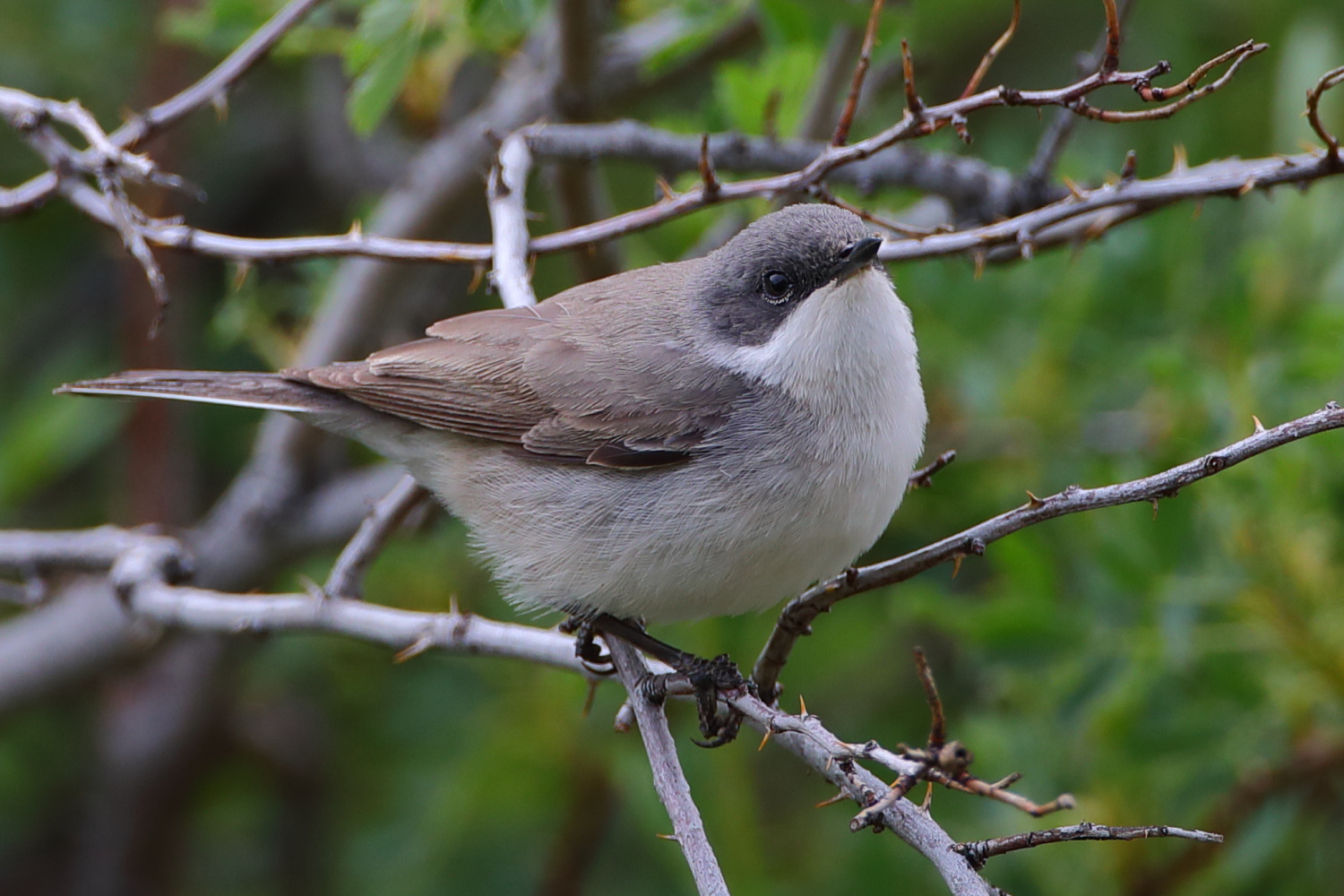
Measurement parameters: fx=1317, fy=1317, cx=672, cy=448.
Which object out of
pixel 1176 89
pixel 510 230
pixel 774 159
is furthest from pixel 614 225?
pixel 1176 89

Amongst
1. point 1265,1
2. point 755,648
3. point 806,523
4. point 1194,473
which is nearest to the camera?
point 1194,473

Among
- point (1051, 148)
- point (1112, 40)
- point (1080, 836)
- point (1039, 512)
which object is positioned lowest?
point (1080, 836)

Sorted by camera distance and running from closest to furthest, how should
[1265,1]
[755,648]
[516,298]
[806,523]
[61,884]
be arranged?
[806,523] → [516,298] → [755,648] → [1265,1] → [61,884]

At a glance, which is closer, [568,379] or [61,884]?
[568,379]

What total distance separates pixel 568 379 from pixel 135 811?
295 cm

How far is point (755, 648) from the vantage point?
4.17 meters

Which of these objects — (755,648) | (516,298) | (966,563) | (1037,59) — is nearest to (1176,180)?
(516,298)

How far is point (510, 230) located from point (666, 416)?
633 millimetres

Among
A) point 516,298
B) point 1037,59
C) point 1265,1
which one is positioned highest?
point 1037,59

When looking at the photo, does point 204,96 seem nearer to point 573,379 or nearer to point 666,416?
point 573,379

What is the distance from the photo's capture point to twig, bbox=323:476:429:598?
10.3 ft

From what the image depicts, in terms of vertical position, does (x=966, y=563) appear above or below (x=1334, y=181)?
below

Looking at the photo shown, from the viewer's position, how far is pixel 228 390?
132 inches

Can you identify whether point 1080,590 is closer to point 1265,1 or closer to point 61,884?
point 1265,1
